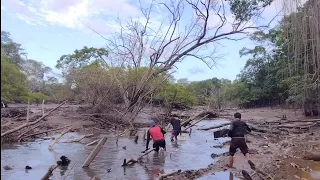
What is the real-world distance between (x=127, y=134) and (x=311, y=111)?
655 inches

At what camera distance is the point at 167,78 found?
24891mm

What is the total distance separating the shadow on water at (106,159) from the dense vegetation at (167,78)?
3254 mm

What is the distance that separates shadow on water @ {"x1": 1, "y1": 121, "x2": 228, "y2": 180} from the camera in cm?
1045

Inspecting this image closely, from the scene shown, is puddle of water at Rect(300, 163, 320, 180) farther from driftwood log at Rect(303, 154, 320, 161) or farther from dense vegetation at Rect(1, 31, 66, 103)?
dense vegetation at Rect(1, 31, 66, 103)

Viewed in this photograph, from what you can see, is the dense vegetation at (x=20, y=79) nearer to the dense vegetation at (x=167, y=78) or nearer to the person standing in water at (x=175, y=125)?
the dense vegetation at (x=167, y=78)

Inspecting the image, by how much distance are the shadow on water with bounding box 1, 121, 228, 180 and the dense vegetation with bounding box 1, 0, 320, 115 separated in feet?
10.7

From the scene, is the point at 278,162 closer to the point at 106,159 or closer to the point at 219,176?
the point at 219,176

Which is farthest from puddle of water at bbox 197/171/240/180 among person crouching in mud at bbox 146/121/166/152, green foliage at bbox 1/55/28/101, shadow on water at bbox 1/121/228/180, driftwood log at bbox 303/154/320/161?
green foliage at bbox 1/55/28/101

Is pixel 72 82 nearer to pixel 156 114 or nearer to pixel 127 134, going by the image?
pixel 156 114

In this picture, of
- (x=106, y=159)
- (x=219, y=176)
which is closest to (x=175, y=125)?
(x=106, y=159)

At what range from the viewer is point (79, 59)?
52.7 meters

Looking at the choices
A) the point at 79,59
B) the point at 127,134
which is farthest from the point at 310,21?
the point at 79,59

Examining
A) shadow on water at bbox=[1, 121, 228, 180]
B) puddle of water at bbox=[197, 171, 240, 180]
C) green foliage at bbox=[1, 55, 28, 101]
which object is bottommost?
shadow on water at bbox=[1, 121, 228, 180]

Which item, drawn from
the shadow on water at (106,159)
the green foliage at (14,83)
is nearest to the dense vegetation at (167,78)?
the green foliage at (14,83)
